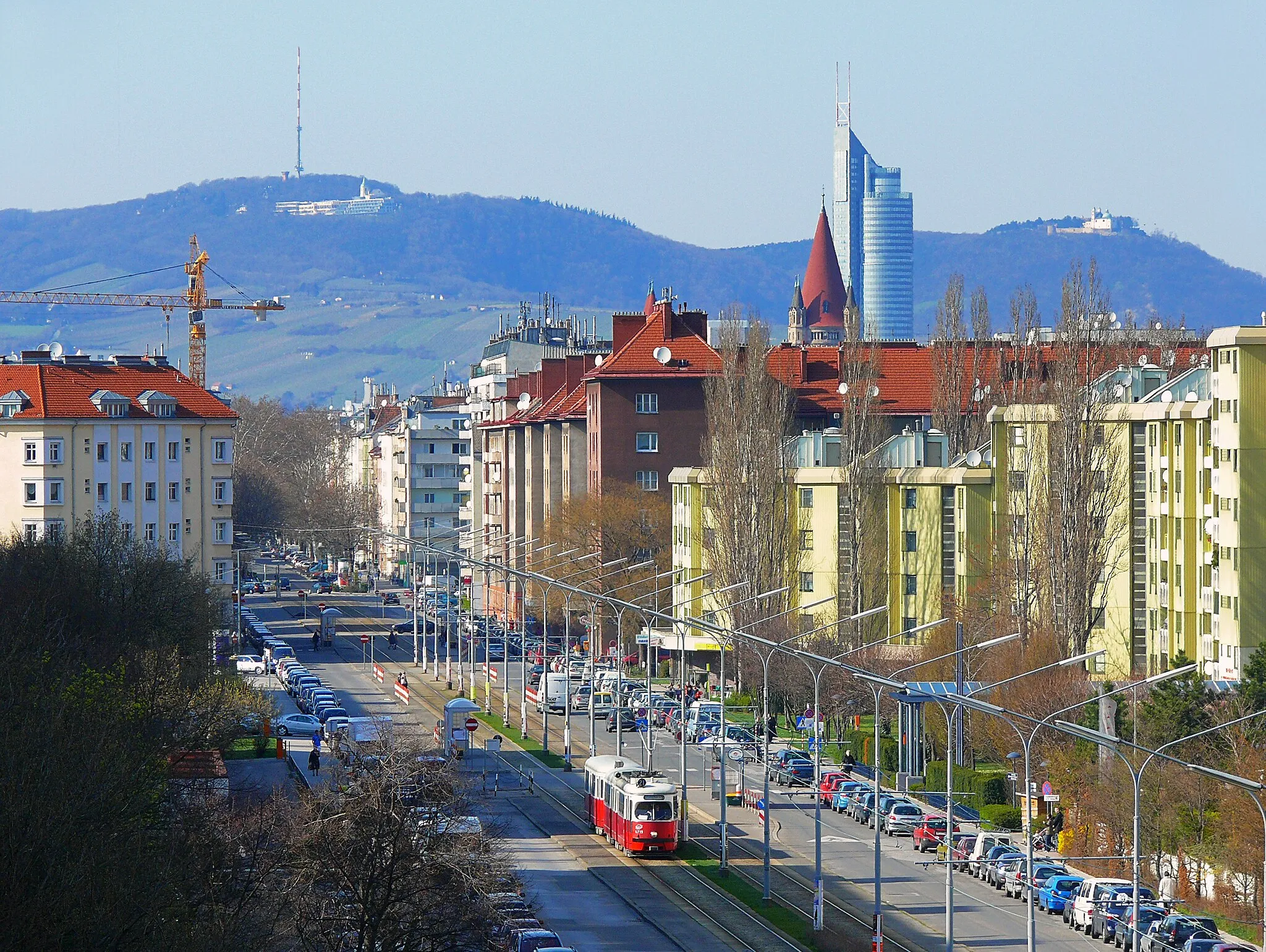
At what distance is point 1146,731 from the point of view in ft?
179

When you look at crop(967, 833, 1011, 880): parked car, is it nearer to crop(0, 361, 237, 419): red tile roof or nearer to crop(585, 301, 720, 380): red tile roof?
crop(0, 361, 237, 419): red tile roof

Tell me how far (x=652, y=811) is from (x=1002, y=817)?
11.2 meters

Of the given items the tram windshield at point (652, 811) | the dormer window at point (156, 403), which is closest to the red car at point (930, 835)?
the tram windshield at point (652, 811)

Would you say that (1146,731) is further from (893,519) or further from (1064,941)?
(893,519)

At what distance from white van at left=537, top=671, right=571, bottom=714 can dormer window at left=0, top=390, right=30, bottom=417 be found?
2918 centimetres

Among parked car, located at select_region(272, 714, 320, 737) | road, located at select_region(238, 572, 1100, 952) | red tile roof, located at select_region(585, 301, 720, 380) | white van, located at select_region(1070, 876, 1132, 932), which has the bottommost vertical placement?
road, located at select_region(238, 572, 1100, 952)

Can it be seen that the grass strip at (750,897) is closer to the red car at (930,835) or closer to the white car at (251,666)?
the red car at (930,835)

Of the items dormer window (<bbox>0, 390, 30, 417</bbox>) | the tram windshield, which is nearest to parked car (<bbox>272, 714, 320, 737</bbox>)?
the tram windshield

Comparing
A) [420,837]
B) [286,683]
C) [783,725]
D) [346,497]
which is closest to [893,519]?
[783,725]

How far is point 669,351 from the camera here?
390 feet

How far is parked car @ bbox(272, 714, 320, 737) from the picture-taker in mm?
79000

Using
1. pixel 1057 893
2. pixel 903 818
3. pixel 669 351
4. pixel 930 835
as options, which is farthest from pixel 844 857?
pixel 669 351

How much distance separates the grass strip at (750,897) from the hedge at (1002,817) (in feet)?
29.5

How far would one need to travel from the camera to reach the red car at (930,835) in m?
57.5
